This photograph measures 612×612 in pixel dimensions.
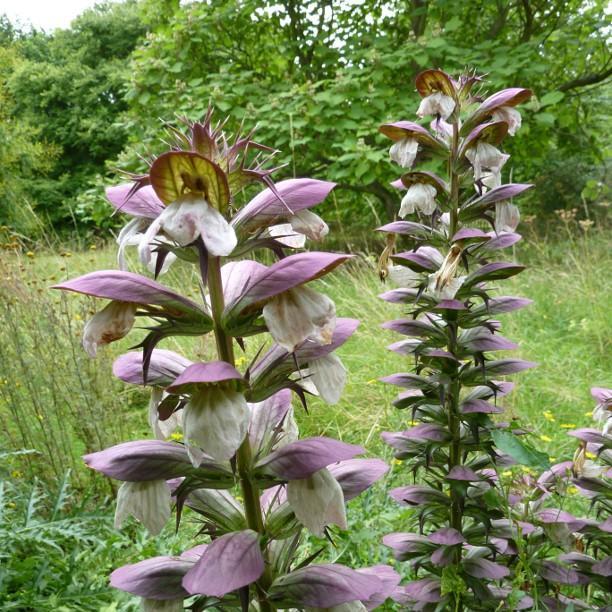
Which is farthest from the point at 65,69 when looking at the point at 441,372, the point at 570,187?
the point at 441,372

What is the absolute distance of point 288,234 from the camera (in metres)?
0.90

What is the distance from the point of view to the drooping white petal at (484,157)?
139cm

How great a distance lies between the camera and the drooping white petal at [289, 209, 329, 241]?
844mm

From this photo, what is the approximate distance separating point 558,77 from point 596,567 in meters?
8.52

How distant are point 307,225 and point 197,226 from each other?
0.18 metres

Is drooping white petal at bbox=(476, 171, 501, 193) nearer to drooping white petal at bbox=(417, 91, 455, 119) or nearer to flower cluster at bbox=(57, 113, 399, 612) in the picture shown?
drooping white petal at bbox=(417, 91, 455, 119)

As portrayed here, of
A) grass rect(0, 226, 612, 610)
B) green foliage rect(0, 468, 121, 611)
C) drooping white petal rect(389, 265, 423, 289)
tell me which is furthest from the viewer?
grass rect(0, 226, 612, 610)

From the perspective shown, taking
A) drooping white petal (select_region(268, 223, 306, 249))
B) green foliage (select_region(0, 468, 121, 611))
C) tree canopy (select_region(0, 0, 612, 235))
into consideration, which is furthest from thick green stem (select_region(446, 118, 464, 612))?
tree canopy (select_region(0, 0, 612, 235))

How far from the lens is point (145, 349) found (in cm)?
82

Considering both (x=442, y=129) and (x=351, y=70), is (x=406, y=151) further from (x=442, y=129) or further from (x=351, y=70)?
(x=351, y=70)

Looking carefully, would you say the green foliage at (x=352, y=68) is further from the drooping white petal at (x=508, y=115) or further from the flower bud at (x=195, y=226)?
the flower bud at (x=195, y=226)

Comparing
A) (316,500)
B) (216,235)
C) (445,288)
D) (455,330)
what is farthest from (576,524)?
(216,235)

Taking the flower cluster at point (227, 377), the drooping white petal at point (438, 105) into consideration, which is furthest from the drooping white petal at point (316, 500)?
the drooping white petal at point (438, 105)

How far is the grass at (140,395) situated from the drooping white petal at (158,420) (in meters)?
1.20
